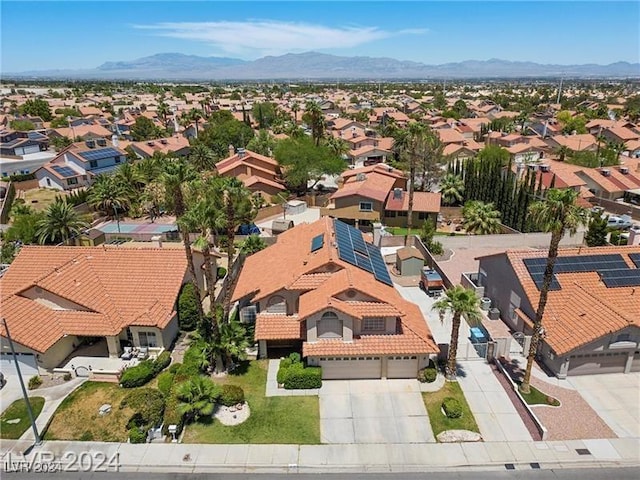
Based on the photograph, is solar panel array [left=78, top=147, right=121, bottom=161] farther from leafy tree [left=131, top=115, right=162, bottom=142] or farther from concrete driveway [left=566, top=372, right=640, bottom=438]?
concrete driveway [left=566, top=372, right=640, bottom=438]

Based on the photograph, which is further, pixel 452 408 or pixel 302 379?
pixel 302 379

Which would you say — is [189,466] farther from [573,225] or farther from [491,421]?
[573,225]

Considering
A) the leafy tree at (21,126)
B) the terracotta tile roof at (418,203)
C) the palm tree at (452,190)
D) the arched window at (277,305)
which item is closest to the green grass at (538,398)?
the arched window at (277,305)

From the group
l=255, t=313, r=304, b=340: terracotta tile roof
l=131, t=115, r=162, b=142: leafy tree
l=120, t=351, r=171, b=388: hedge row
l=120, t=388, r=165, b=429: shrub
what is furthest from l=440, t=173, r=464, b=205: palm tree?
l=131, t=115, r=162, b=142: leafy tree

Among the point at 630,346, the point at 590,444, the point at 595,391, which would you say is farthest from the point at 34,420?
the point at 630,346

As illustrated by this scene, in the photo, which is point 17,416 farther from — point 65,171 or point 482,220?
point 65,171

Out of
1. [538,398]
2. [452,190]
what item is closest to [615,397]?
[538,398]
